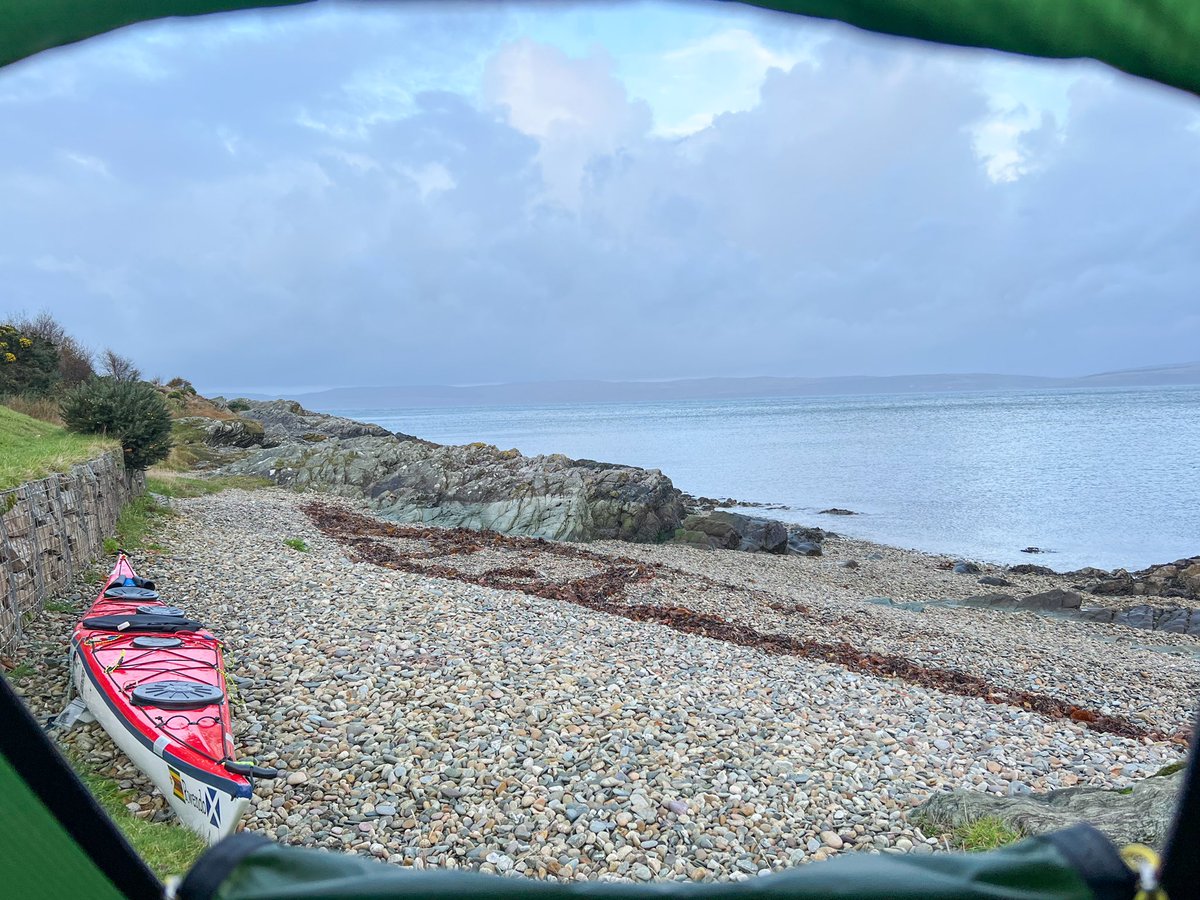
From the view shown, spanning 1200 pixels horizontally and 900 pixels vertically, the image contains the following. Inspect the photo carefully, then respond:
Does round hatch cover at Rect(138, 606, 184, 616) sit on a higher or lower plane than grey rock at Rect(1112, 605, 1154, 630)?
higher

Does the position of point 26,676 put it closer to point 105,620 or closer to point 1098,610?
point 105,620

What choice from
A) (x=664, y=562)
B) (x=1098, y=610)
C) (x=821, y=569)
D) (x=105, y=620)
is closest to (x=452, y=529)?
(x=664, y=562)

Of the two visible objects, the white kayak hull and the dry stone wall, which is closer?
the white kayak hull

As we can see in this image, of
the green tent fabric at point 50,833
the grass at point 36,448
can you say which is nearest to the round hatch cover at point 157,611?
the grass at point 36,448

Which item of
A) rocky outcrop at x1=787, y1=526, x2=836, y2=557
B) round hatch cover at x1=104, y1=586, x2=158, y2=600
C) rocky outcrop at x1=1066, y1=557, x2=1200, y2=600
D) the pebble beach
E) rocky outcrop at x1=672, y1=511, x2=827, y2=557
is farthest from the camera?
rocky outcrop at x1=787, y1=526, x2=836, y2=557

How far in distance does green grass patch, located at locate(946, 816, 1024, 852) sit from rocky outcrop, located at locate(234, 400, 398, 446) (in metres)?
36.4

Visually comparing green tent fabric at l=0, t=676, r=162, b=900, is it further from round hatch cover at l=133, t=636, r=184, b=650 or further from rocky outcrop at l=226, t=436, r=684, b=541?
rocky outcrop at l=226, t=436, r=684, b=541

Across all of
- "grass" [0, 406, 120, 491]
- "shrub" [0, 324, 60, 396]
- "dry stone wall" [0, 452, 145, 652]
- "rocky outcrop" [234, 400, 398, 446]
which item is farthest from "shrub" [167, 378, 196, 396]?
"dry stone wall" [0, 452, 145, 652]

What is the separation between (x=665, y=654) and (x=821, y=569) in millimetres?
14351

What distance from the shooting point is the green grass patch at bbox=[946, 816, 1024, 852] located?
4.18 metres

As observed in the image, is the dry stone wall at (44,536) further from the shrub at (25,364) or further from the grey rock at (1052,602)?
the grey rock at (1052,602)

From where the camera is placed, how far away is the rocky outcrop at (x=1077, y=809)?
3.54m

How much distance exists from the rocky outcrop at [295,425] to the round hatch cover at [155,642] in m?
32.2

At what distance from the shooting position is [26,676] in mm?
6043
